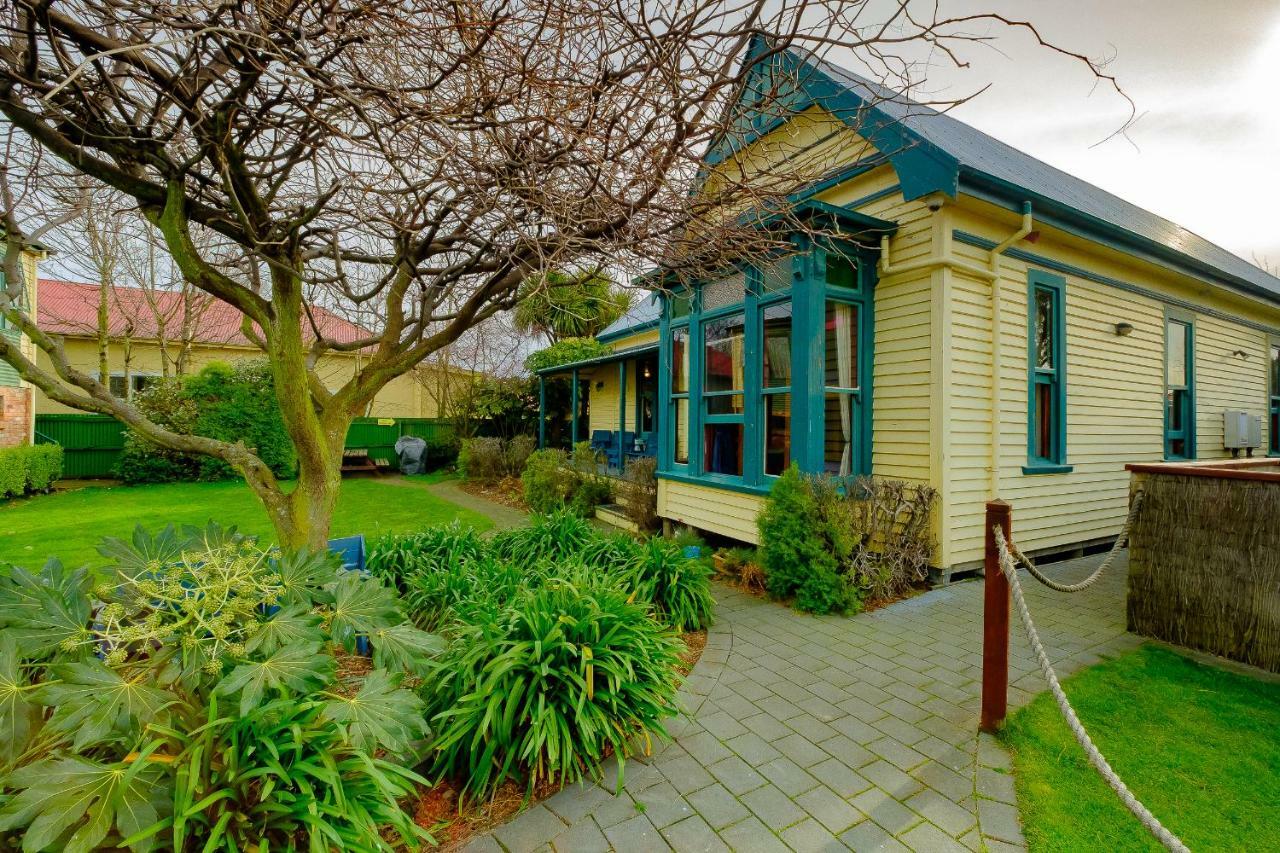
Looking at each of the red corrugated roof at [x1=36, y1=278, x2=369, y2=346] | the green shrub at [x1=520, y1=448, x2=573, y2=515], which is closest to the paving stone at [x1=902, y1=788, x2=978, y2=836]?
the green shrub at [x1=520, y1=448, x2=573, y2=515]

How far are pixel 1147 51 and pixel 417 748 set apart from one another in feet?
18.1

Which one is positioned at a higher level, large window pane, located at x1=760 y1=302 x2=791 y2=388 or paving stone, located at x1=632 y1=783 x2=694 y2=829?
large window pane, located at x1=760 y1=302 x2=791 y2=388

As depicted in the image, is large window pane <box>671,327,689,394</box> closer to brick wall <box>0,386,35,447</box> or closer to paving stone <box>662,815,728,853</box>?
paving stone <box>662,815,728,853</box>

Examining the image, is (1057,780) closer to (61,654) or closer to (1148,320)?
(61,654)

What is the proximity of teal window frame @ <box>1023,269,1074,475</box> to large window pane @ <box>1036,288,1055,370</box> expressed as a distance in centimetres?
1

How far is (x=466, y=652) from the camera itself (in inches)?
109

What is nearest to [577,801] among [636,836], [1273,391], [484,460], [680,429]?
[636,836]

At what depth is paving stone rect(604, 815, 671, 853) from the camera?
2113 millimetres

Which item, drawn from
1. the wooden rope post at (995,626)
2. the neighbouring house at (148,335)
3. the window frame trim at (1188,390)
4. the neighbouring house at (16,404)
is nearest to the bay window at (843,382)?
the wooden rope post at (995,626)

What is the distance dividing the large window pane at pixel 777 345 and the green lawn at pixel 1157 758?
3515 mm

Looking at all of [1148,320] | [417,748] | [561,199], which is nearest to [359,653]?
[417,748]

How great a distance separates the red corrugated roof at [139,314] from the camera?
50.9 feet

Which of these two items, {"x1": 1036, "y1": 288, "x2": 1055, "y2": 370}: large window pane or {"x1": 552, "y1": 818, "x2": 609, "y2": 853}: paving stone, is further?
{"x1": 1036, "y1": 288, "x2": 1055, "y2": 370}: large window pane

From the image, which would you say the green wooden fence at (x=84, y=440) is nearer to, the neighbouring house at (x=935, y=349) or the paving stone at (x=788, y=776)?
the neighbouring house at (x=935, y=349)
